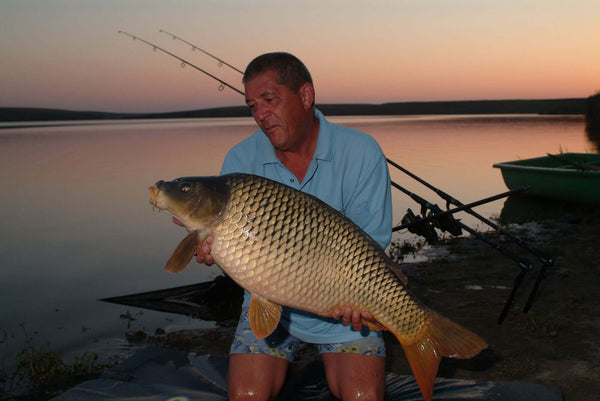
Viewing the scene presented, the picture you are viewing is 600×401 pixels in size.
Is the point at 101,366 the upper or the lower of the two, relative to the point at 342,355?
lower

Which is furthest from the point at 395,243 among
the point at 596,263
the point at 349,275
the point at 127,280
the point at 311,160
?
the point at 349,275

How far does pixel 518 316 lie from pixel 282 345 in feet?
7.75

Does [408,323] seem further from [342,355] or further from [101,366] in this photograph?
[101,366]

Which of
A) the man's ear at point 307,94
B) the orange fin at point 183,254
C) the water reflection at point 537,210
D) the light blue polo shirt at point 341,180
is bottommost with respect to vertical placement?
the water reflection at point 537,210

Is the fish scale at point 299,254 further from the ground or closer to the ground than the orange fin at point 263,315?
further from the ground

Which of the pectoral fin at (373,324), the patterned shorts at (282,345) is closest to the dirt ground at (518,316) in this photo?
the patterned shorts at (282,345)

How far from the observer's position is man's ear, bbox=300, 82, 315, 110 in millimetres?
2672

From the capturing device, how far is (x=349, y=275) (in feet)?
6.95

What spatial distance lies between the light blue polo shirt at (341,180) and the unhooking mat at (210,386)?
17.1 inches

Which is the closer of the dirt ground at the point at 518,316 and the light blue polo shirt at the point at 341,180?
the light blue polo shirt at the point at 341,180

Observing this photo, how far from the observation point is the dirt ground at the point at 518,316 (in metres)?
3.43

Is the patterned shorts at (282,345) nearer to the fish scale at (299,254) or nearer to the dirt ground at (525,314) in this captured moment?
the fish scale at (299,254)

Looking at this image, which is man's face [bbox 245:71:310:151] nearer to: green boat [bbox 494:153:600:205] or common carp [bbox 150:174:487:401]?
common carp [bbox 150:174:487:401]

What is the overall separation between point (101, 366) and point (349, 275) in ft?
9.01
